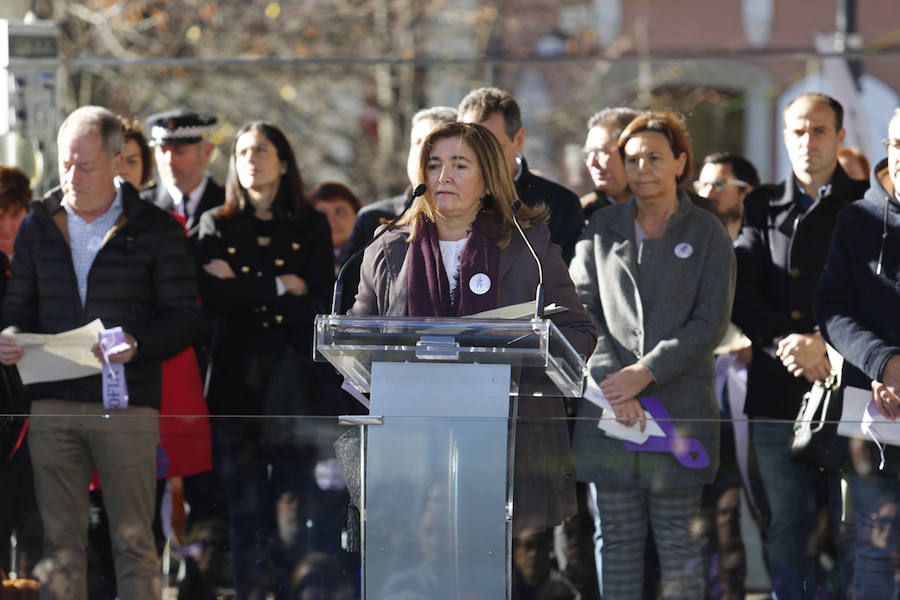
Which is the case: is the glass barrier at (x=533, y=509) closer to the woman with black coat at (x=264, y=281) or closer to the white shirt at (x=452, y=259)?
the white shirt at (x=452, y=259)

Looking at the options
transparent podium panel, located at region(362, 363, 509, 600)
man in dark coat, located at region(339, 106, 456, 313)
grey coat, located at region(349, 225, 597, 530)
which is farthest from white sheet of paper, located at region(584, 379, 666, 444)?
man in dark coat, located at region(339, 106, 456, 313)

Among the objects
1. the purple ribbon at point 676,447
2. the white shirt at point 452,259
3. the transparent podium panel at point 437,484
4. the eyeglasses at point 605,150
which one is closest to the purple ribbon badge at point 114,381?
the white shirt at point 452,259

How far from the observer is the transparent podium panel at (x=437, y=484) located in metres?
3.21

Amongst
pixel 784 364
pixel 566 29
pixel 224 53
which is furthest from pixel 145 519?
pixel 566 29

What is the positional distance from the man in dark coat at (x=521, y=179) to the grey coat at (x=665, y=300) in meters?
0.37

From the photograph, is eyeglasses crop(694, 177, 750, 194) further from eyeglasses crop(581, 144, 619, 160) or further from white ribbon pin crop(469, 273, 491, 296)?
white ribbon pin crop(469, 273, 491, 296)

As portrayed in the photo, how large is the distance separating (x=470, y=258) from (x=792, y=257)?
6.22 feet

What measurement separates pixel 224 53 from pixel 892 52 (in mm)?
8059

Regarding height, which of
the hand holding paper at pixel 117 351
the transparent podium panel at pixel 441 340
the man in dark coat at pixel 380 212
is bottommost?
the hand holding paper at pixel 117 351

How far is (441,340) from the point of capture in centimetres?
319

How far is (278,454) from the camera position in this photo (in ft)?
12.5

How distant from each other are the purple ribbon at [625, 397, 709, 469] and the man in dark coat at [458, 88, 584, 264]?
1.54 meters

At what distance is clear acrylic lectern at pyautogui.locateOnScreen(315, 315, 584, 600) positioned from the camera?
3191 mm

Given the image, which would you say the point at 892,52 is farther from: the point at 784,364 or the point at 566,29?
the point at 566,29
